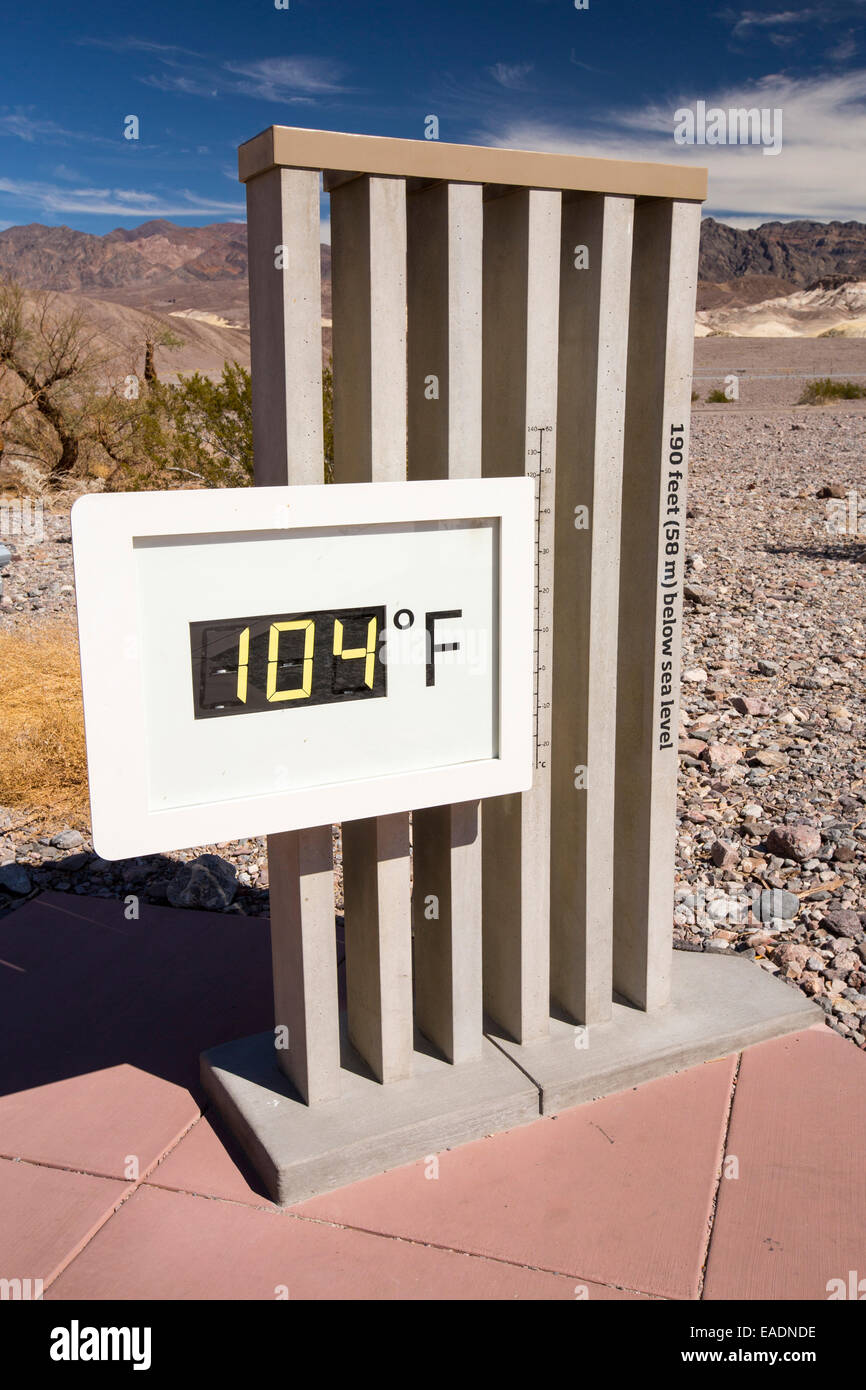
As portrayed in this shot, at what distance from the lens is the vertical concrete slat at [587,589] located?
9.71 ft

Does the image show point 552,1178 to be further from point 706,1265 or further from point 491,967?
point 491,967

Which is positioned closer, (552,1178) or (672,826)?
(552,1178)

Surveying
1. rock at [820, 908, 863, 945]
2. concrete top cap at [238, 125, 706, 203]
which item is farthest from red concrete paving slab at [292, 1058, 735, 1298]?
concrete top cap at [238, 125, 706, 203]

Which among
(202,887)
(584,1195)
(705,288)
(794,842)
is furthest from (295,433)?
(705,288)

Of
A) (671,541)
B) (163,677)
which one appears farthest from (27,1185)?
(671,541)

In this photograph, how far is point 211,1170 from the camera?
293cm

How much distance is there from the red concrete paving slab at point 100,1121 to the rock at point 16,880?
1.47m

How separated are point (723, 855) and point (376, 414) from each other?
9.42ft

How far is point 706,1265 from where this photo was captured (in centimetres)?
262

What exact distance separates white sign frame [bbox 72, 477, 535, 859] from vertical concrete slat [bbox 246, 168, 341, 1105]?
17 cm

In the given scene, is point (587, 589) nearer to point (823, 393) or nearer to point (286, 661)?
point (286, 661)

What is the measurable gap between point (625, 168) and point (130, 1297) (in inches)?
115

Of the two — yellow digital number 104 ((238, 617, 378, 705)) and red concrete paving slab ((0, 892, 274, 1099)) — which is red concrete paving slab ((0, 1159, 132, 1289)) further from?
yellow digital number 104 ((238, 617, 378, 705))
